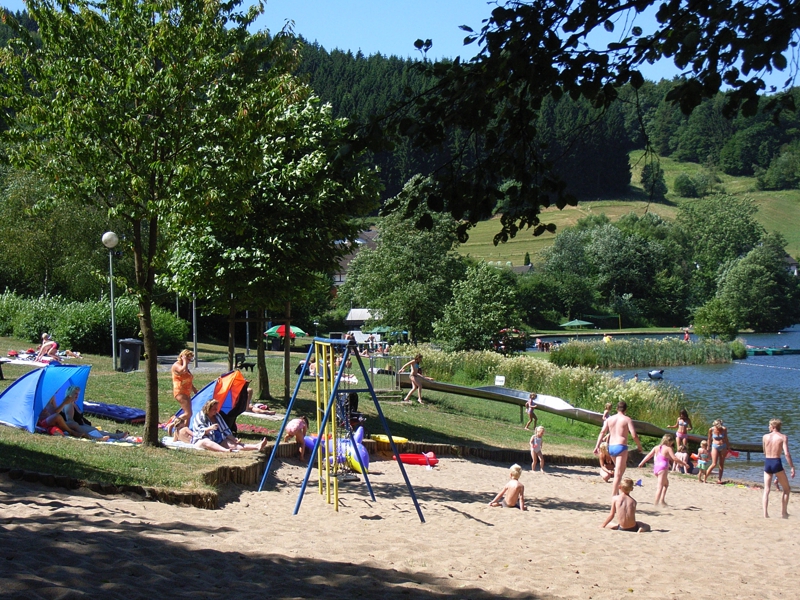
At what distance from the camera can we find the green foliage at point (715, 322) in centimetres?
6544

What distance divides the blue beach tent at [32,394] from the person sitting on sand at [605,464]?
10.1 meters

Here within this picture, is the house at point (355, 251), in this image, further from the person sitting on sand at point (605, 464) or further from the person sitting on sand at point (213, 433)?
the person sitting on sand at point (213, 433)

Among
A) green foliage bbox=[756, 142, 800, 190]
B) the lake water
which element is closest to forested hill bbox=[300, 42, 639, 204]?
green foliage bbox=[756, 142, 800, 190]

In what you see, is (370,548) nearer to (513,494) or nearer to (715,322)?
(513,494)

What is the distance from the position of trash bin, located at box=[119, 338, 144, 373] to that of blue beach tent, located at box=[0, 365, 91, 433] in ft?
30.0

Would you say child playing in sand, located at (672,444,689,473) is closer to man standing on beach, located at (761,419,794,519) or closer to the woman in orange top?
man standing on beach, located at (761,419,794,519)

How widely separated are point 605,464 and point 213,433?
8608mm

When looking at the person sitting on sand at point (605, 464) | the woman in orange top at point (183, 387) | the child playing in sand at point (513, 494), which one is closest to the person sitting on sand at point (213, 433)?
the woman in orange top at point (183, 387)

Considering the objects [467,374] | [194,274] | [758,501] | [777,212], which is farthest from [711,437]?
[777,212]

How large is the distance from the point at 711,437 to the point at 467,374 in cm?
1432

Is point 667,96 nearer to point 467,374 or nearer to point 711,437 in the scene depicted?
point 711,437

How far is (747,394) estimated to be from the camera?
37375 millimetres

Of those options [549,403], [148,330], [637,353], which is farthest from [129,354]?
[637,353]

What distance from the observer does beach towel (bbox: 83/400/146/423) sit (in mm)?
14727
